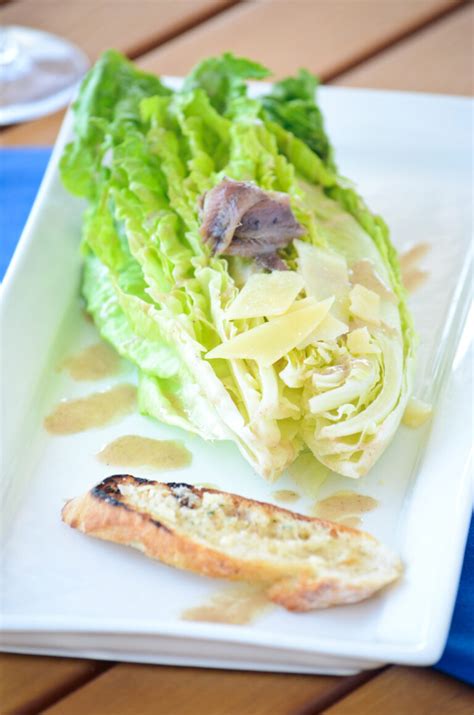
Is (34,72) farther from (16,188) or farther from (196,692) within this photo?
(196,692)

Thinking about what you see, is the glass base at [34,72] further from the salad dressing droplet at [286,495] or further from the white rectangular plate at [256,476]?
the salad dressing droplet at [286,495]

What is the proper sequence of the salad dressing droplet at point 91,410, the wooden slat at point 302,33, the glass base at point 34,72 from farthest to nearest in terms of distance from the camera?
the wooden slat at point 302,33, the glass base at point 34,72, the salad dressing droplet at point 91,410

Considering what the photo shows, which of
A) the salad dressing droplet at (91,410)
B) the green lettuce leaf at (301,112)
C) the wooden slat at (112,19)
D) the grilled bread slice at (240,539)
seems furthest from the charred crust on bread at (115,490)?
the wooden slat at (112,19)

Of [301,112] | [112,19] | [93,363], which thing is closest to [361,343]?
[93,363]

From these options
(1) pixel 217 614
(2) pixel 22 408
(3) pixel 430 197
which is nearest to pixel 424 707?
(1) pixel 217 614

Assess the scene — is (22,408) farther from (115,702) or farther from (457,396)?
(457,396)

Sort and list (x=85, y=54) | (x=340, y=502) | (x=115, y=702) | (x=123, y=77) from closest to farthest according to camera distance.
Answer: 1. (x=115, y=702)
2. (x=340, y=502)
3. (x=123, y=77)
4. (x=85, y=54)
